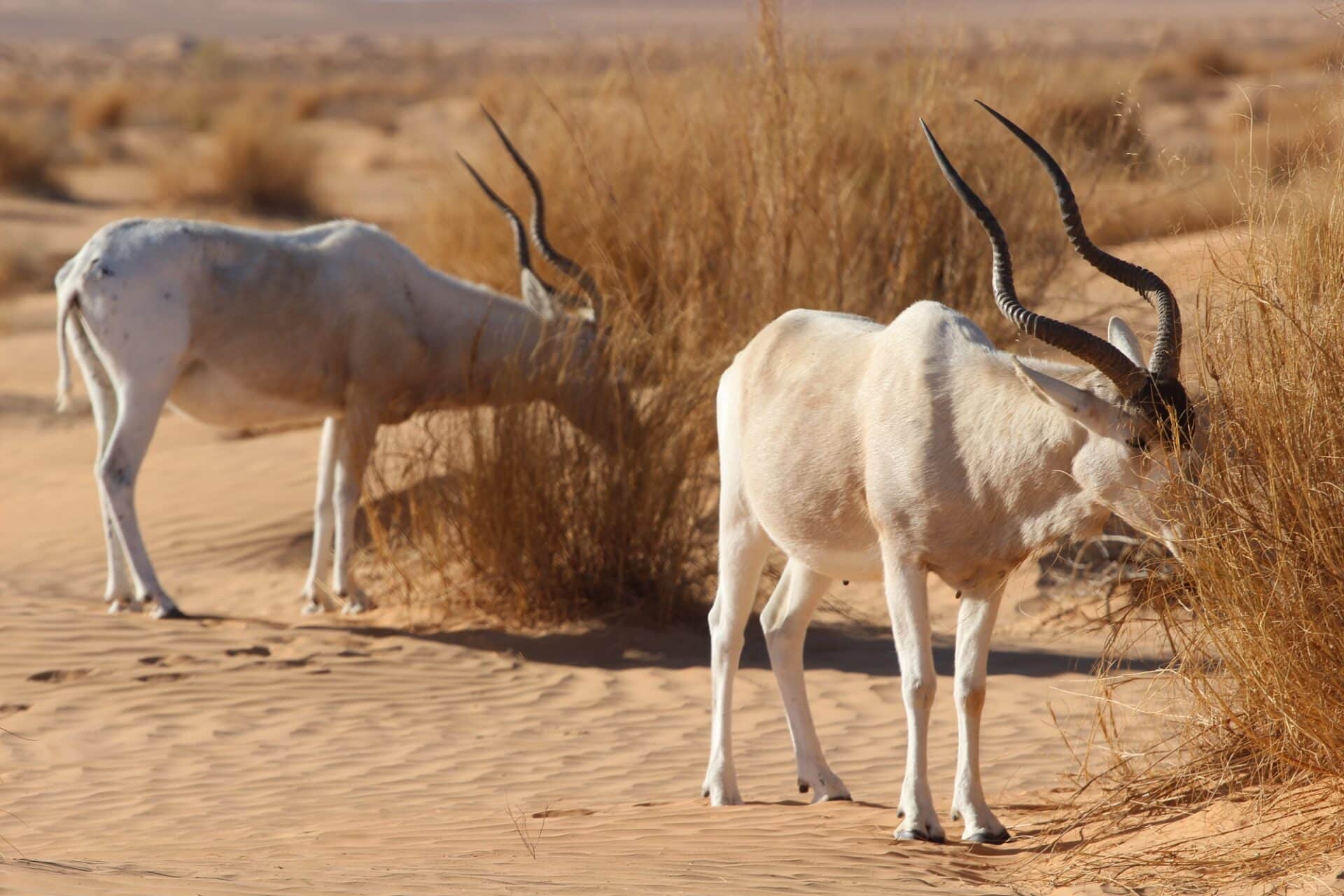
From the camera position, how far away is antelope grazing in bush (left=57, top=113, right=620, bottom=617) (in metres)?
8.02

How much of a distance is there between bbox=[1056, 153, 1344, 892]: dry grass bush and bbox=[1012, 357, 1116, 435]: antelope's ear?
274 mm

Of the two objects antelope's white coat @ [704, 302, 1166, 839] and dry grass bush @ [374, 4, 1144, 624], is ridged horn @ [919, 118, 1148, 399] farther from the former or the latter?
dry grass bush @ [374, 4, 1144, 624]

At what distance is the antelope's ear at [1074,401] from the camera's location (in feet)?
13.8

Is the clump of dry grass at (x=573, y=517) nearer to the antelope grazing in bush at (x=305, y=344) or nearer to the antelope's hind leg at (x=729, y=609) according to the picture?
the antelope grazing in bush at (x=305, y=344)

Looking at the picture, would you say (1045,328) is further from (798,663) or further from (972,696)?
(798,663)

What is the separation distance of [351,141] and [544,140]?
24.2 meters

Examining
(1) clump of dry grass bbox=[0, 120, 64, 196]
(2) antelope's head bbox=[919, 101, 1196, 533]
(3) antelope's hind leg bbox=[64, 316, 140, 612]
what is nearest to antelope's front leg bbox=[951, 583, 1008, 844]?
(2) antelope's head bbox=[919, 101, 1196, 533]

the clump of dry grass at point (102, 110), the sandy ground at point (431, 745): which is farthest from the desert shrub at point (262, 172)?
the sandy ground at point (431, 745)

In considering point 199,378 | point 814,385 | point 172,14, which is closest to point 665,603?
point 199,378

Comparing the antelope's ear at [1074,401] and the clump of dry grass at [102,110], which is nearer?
the antelope's ear at [1074,401]

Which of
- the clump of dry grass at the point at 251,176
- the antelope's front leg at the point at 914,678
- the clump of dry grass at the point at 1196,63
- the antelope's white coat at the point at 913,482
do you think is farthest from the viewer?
the clump of dry grass at the point at 1196,63

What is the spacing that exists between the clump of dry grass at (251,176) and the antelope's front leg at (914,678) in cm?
2081

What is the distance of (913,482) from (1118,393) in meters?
0.66

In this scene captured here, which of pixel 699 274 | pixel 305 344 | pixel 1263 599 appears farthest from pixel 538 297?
pixel 1263 599
